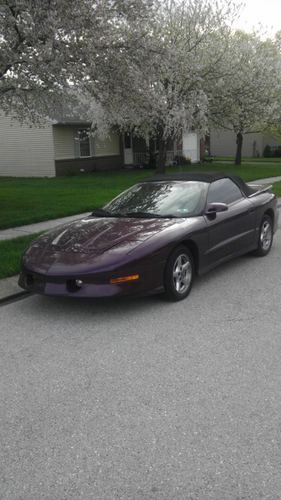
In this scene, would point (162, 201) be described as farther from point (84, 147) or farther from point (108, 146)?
point (108, 146)

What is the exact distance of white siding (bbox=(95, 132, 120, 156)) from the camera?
2885 cm

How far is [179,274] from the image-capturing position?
560 cm

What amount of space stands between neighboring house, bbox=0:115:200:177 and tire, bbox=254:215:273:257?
696 inches

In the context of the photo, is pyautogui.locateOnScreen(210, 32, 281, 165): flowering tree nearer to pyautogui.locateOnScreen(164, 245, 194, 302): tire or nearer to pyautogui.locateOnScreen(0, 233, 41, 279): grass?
pyautogui.locateOnScreen(0, 233, 41, 279): grass

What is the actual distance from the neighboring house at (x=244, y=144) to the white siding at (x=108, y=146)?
778 inches


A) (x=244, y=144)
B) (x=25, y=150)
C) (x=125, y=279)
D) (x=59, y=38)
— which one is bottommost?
(x=125, y=279)

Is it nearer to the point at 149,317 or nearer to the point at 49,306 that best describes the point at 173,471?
the point at 149,317

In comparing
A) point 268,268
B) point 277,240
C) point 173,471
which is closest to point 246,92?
point 277,240

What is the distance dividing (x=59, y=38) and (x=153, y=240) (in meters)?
5.67

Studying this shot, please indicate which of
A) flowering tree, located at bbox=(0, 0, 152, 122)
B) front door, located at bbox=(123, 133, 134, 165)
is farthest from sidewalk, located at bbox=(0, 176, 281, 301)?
front door, located at bbox=(123, 133, 134, 165)

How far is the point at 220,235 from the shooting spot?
20.9ft

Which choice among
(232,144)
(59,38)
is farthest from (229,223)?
(232,144)

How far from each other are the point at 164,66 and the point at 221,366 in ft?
27.7

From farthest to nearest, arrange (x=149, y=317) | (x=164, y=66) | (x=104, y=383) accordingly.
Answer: (x=164, y=66) < (x=149, y=317) < (x=104, y=383)
